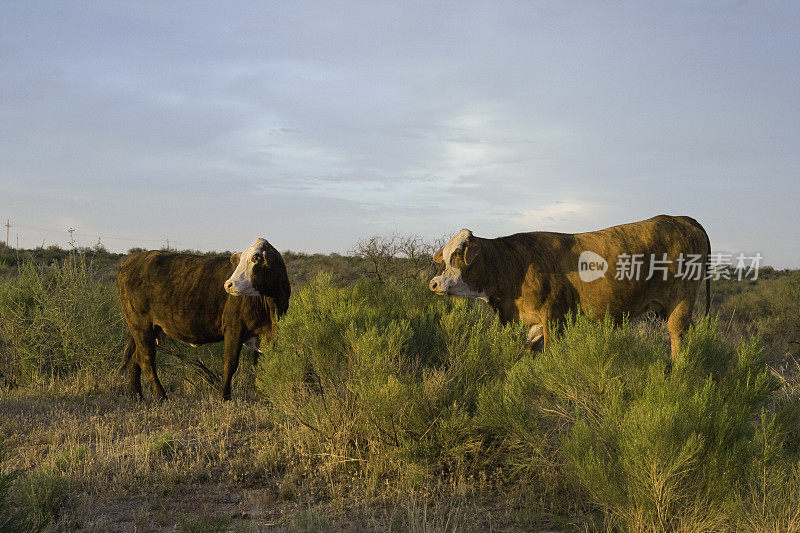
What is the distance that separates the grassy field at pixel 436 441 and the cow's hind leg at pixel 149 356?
98 cm

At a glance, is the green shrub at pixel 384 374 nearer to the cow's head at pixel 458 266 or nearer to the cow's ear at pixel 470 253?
the cow's head at pixel 458 266

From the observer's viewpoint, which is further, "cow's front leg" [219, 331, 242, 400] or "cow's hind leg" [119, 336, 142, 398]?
"cow's hind leg" [119, 336, 142, 398]

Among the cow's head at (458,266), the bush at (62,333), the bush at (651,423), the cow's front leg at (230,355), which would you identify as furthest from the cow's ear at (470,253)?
the bush at (62,333)

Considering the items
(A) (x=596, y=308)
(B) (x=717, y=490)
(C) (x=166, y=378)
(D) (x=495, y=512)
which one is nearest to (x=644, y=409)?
(B) (x=717, y=490)

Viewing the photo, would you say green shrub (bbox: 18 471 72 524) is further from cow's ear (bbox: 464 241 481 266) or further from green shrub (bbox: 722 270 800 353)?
green shrub (bbox: 722 270 800 353)

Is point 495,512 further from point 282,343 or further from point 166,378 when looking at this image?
point 166,378

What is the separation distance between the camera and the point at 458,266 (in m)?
6.14

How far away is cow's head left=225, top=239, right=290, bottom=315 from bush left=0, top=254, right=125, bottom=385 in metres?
3.29

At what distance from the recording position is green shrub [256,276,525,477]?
467 cm

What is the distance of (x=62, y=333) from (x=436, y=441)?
6.91 m

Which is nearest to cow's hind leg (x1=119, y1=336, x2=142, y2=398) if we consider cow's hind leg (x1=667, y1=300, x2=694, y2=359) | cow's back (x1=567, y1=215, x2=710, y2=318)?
cow's back (x1=567, y1=215, x2=710, y2=318)

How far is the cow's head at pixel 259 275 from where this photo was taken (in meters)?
6.99

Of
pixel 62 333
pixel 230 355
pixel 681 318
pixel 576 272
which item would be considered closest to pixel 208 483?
pixel 230 355

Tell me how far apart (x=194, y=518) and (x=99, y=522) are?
2.30ft
